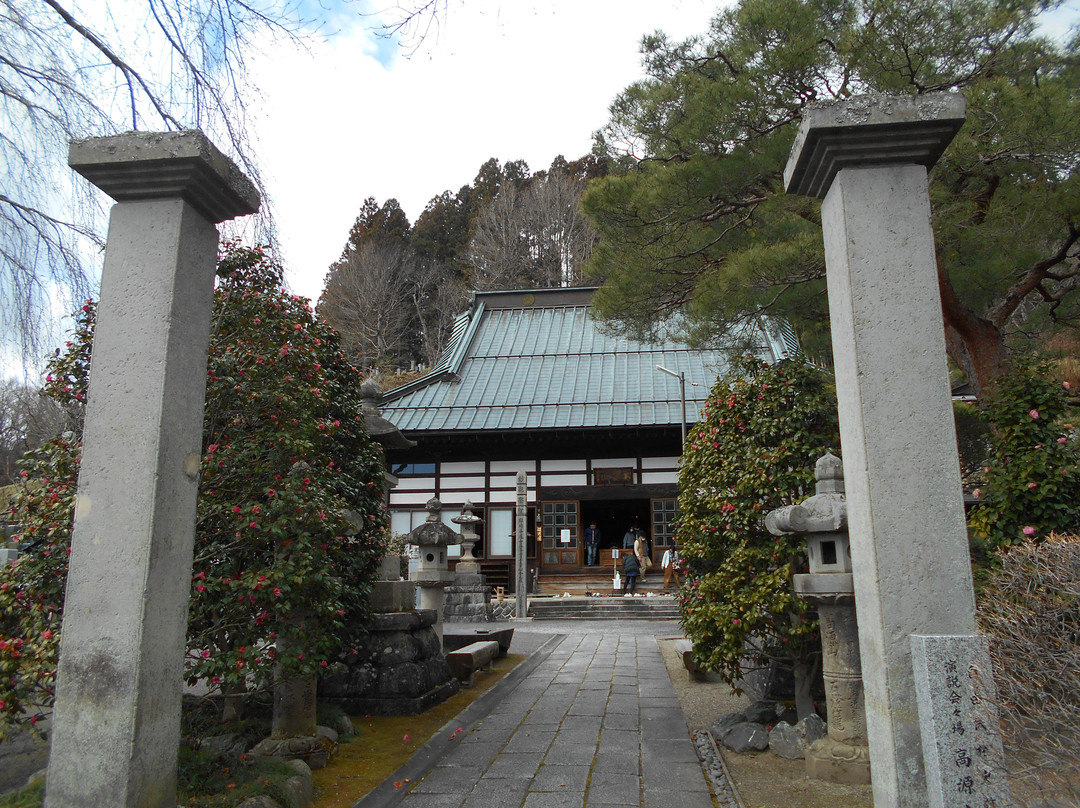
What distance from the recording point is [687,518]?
5965 mm

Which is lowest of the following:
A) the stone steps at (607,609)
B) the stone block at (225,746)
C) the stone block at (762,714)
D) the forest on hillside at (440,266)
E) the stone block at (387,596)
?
the stone steps at (607,609)

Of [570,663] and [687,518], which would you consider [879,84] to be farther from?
[570,663]

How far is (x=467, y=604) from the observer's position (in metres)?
16.1

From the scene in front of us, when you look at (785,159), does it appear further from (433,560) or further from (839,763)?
(433,560)

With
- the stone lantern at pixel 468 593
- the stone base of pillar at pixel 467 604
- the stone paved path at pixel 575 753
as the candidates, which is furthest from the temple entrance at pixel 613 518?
the stone paved path at pixel 575 753

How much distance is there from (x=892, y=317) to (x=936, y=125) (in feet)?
2.97

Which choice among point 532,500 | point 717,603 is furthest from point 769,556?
point 532,500

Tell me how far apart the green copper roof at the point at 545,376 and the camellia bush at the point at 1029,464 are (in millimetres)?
11385

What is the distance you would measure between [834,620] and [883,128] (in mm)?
3047

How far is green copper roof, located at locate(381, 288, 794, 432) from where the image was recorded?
65.5 ft

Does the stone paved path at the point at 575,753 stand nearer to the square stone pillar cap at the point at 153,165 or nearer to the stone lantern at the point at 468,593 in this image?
the square stone pillar cap at the point at 153,165

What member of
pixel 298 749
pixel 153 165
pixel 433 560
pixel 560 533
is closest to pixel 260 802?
pixel 298 749

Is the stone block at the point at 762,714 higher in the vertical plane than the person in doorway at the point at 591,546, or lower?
lower

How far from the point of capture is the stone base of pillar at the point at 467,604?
15906 millimetres
